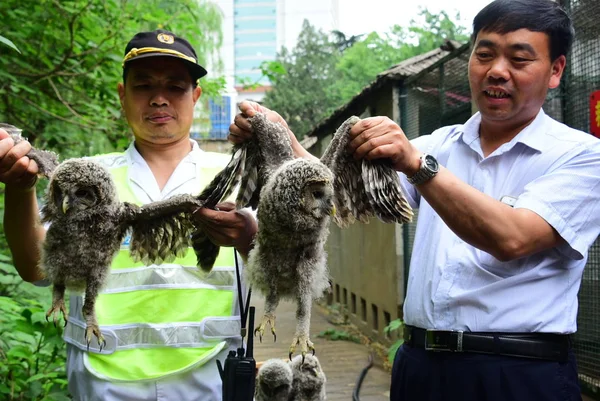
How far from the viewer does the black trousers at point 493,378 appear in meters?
2.91

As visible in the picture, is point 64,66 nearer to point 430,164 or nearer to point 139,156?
point 139,156

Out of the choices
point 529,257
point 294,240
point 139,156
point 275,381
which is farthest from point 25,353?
point 529,257

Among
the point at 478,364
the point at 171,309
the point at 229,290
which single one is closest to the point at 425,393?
the point at 478,364

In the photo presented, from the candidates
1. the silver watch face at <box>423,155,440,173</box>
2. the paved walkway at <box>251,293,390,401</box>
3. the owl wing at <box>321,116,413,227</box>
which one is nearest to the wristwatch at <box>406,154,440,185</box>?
the silver watch face at <box>423,155,440,173</box>

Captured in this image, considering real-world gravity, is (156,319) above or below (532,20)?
below

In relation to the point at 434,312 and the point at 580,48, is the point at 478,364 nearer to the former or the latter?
the point at 434,312

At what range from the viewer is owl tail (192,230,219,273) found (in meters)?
2.72

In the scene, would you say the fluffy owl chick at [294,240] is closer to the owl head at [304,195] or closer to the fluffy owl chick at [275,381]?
the owl head at [304,195]

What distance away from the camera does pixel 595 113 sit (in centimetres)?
551

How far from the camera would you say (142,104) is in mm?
3145

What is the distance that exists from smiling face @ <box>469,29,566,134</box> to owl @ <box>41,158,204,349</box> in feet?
5.24

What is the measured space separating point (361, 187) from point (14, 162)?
4.78 ft

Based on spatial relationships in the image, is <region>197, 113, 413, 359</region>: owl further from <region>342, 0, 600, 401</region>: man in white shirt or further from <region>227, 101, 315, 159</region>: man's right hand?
<region>342, 0, 600, 401</region>: man in white shirt

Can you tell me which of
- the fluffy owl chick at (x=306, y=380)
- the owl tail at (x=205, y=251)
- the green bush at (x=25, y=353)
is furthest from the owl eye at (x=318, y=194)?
the green bush at (x=25, y=353)
